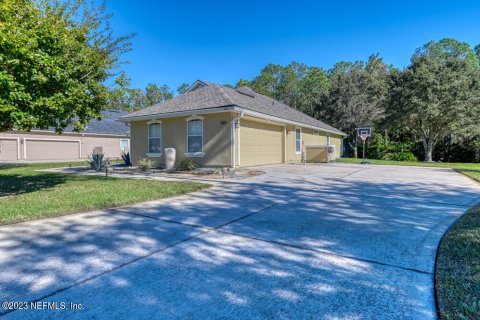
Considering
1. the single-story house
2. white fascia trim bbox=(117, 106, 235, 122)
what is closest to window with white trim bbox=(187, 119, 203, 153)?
the single-story house

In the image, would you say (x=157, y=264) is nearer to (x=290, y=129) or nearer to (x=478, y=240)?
(x=478, y=240)

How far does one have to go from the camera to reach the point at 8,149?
72.0ft

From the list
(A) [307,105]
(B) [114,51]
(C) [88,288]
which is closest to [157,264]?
(C) [88,288]

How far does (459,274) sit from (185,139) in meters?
12.0

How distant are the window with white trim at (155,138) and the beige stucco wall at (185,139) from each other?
0.24m

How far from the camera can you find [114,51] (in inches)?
378

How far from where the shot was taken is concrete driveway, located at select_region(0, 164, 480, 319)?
2.22 metres

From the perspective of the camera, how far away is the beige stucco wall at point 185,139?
40.5ft

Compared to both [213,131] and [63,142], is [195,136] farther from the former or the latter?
[63,142]

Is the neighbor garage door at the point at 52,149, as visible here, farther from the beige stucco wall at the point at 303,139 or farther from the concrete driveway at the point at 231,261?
the concrete driveway at the point at 231,261

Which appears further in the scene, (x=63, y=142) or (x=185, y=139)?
(x=63, y=142)

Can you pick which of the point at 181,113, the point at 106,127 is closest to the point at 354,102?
the point at 181,113

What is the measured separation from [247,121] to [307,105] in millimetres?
27610

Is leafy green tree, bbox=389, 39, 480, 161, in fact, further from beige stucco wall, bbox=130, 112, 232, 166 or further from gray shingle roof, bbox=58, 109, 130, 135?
gray shingle roof, bbox=58, 109, 130, 135
